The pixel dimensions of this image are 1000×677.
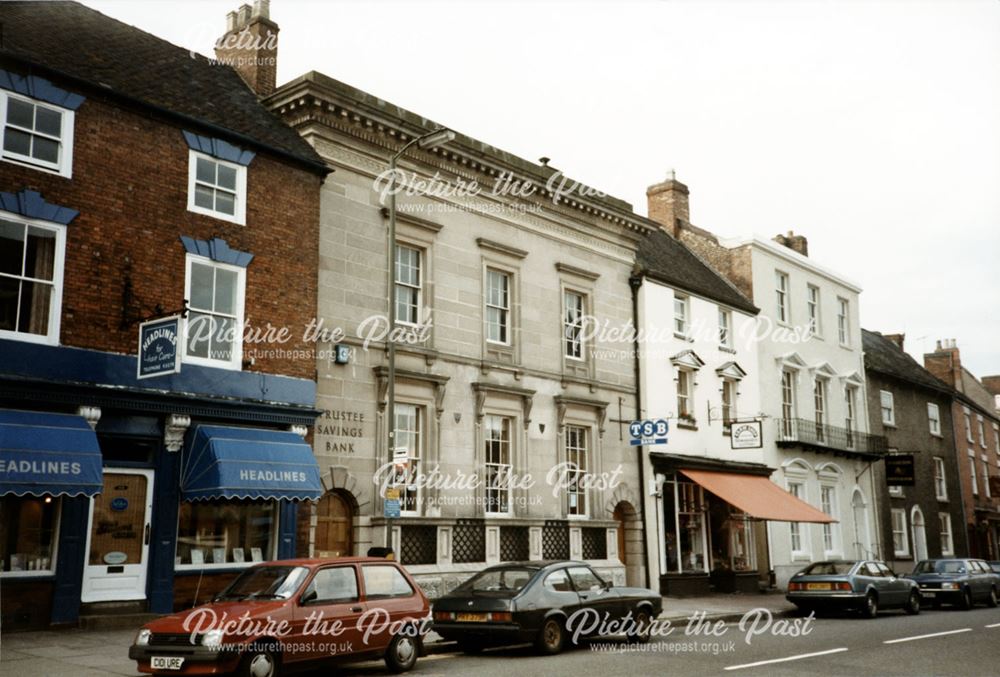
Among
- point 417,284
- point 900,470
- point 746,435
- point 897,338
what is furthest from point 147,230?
point 897,338

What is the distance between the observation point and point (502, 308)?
22828 mm

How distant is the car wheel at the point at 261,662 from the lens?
10.2m

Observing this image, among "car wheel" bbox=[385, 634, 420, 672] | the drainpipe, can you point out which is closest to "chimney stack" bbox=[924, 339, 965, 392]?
the drainpipe

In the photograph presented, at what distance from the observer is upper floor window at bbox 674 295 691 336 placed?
92.3 ft

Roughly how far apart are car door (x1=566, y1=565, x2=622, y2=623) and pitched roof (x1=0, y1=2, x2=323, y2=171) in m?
9.65

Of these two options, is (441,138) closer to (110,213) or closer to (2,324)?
(110,213)

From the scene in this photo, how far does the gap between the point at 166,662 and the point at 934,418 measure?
40032 mm

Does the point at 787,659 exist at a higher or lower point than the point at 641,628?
lower

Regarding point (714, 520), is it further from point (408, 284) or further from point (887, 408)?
point (887, 408)

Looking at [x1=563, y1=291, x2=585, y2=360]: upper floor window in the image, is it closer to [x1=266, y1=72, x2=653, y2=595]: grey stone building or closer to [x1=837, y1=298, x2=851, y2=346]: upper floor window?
[x1=266, y1=72, x2=653, y2=595]: grey stone building

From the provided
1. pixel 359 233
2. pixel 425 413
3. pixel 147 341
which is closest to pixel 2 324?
pixel 147 341

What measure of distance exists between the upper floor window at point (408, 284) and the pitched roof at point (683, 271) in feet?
27.4

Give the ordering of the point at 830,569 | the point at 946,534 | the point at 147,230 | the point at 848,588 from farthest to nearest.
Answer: the point at 946,534, the point at 830,569, the point at 848,588, the point at 147,230

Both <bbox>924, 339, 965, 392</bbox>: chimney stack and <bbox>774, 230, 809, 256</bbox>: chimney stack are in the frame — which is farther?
<bbox>924, 339, 965, 392</bbox>: chimney stack
